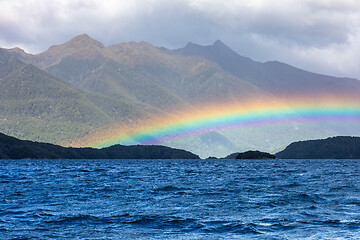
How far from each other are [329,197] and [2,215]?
42.8 metres

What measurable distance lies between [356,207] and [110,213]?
28054 millimetres

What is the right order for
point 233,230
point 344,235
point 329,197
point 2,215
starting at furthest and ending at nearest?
point 329,197, point 2,215, point 233,230, point 344,235

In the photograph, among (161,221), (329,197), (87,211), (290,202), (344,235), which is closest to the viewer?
(344,235)

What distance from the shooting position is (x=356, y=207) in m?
53.0

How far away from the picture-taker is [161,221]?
44250mm

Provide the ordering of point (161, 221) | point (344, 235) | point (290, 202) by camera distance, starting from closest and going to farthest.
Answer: point (344, 235) < point (161, 221) < point (290, 202)

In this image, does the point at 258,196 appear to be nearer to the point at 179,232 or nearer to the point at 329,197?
the point at 329,197

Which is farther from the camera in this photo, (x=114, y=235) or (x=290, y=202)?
(x=290, y=202)

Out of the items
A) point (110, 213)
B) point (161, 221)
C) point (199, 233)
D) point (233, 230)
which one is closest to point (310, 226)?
point (233, 230)

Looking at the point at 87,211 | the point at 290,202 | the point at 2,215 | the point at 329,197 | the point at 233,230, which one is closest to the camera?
the point at 233,230

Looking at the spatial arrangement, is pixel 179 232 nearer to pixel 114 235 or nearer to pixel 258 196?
pixel 114 235

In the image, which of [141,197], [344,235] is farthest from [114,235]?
[141,197]

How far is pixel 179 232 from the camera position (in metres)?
38.5

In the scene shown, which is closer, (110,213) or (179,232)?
(179,232)
